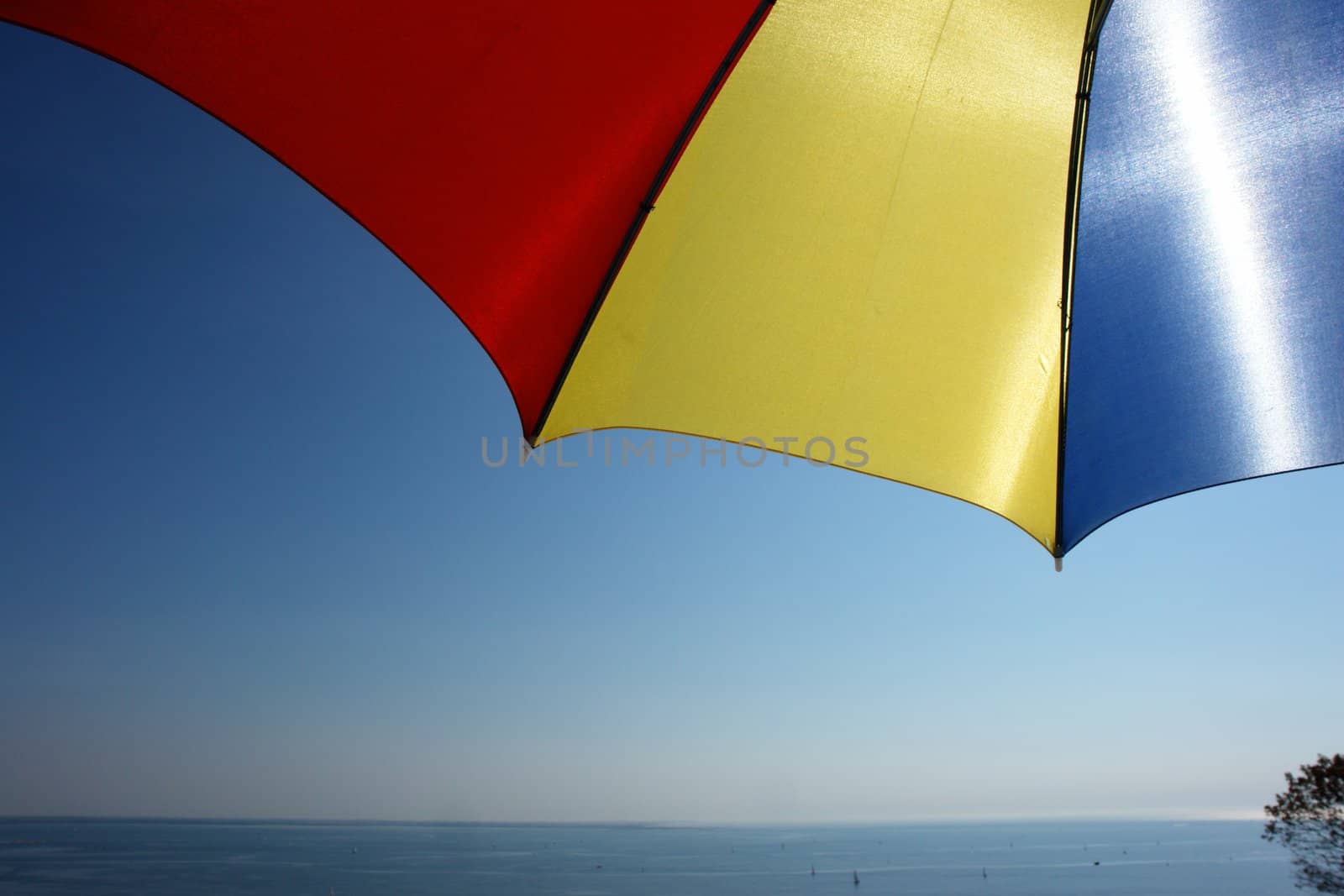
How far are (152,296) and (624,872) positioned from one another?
185 ft

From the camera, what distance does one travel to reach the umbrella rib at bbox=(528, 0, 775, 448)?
2.51m

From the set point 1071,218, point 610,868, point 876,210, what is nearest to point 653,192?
point 876,210

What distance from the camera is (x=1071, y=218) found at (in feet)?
9.41

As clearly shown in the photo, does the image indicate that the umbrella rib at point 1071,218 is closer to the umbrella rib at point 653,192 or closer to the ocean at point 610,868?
the umbrella rib at point 653,192

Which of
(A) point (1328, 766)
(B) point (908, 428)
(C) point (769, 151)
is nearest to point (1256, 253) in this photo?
(B) point (908, 428)

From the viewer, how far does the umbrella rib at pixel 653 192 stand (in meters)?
2.51

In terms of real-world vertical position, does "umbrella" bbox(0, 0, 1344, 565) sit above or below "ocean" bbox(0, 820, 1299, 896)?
above

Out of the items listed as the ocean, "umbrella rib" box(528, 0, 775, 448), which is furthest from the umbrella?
the ocean

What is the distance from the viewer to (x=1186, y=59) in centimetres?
262

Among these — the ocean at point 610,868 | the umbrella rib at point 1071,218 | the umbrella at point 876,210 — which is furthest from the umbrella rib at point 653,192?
the ocean at point 610,868

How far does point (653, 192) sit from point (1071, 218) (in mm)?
1304

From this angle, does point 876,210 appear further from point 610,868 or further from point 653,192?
point 610,868

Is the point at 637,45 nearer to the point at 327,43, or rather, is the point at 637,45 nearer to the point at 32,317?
the point at 327,43

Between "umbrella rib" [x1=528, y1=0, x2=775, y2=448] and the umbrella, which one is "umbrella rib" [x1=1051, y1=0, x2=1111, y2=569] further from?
"umbrella rib" [x1=528, y1=0, x2=775, y2=448]
